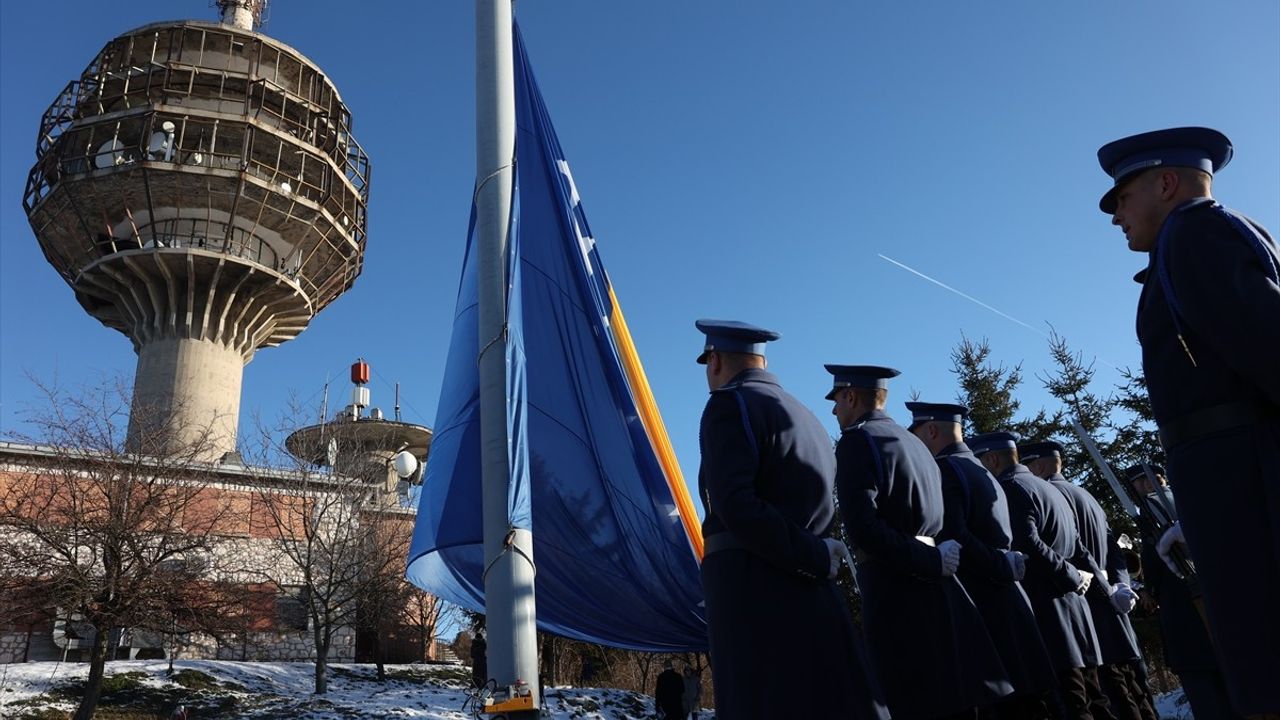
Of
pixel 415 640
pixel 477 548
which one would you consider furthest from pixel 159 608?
pixel 415 640

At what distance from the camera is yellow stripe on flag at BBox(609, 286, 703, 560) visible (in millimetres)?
6449

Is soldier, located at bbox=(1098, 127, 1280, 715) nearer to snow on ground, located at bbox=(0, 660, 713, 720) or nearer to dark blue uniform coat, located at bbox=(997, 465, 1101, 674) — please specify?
dark blue uniform coat, located at bbox=(997, 465, 1101, 674)

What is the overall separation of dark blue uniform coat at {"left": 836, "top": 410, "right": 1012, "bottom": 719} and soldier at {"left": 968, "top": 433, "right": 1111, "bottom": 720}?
1583mm

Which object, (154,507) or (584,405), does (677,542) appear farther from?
(154,507)

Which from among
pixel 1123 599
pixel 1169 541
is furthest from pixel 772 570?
pixel 1123 599

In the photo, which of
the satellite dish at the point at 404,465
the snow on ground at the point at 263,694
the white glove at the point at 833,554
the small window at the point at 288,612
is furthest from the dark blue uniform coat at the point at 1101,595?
the satellite dish at the point at 404,465

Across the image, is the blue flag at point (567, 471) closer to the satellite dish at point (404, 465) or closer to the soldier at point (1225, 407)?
the soldier at point (1225, 407)

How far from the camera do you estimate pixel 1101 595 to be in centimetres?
694

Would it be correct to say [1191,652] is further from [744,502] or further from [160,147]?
[160,147]

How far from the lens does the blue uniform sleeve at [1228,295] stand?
2.36 meters

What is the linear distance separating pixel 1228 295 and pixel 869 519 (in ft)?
6.97

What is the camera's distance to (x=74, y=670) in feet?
64.4

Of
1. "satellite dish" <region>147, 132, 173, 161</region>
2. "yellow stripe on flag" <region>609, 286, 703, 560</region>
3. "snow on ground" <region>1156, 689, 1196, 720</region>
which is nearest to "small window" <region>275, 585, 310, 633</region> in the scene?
"satellite dish" <region>147, 132, 173, 161</region>

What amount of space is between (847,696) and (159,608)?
Result: 16594 millimetres
